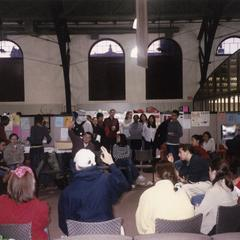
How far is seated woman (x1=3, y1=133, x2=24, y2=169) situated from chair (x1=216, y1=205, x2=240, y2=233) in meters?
5.08

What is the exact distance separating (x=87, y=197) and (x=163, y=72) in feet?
49.7

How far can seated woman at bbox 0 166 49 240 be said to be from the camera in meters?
3.18

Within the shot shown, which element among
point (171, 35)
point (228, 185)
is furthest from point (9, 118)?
point (171, 35)

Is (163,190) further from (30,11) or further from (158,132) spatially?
(30,11)

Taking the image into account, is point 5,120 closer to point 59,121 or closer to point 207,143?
point 59,121

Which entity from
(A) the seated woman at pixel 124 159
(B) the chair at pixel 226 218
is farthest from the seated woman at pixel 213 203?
(A) the seated woman at pixel 124 159

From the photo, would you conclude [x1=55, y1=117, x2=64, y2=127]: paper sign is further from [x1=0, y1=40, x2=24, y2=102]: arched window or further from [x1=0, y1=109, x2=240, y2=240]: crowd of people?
[x1=0, y1=40, x2=24, y2=102]: arched window

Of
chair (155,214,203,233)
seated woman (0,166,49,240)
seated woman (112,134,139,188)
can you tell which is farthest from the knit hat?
seated woman (112,134,139,188)

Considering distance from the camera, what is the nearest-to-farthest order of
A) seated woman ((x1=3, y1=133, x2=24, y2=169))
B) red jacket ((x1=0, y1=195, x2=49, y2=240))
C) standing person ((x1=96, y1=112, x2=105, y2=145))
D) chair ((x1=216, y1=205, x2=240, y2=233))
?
red jacket ((x1=0, y1=195, x2=49, y2=240))
chair ((x1=216, y1=205, x2=240, y2=233))
seated woman ((x1=3, y1=133, x2=24, y2=169))
standing person ((x1=96, y1=112, x2=105, y2=145))

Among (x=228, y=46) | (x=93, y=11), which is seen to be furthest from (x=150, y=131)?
(x=228, y=46)

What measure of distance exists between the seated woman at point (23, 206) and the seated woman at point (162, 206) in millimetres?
739

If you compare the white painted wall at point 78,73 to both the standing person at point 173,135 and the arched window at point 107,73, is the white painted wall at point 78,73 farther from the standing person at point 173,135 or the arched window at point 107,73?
the standing person at point 173,135

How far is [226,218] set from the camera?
3.48 meters

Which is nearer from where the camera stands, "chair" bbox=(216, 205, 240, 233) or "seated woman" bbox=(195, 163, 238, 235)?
"chair" bbox=(216, 205, 240, 233)
